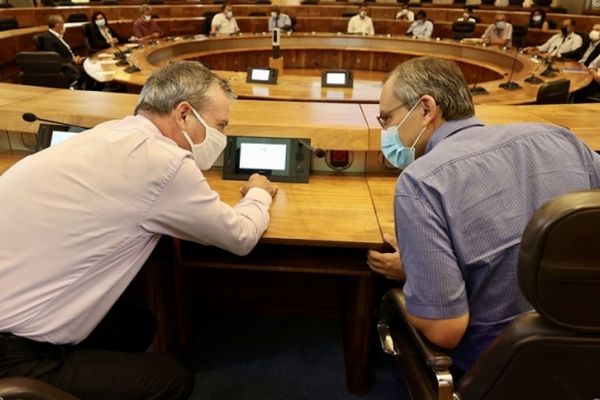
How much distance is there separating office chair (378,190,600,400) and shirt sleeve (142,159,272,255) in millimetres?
647

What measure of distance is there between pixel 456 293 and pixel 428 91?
19.0 inches

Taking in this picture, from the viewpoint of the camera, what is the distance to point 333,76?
4.22 m

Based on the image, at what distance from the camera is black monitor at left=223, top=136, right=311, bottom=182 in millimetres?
1748

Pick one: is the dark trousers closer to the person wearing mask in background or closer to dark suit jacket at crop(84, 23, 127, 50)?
the person wearing mask in background

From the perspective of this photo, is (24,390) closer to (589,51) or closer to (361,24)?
(589,51)

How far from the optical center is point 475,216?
91 cm

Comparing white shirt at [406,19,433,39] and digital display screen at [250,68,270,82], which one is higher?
white shirt at [406,19,433,39]

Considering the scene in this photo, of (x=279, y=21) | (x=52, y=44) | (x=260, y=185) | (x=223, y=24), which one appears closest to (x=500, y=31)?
(x=279, y=21)

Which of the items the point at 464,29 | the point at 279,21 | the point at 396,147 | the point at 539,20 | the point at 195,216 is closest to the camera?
the point at 195,216

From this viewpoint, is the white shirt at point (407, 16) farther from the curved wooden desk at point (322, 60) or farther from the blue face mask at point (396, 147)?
the blue face mask at point (396, 147)

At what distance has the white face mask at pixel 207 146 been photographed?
4.12ft

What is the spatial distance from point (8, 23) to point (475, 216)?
8.27 m

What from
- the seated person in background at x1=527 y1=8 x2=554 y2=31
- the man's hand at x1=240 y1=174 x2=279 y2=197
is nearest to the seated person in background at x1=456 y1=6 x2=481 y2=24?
the seated person in background at x1=527 y1=8 x2=554 y2=31

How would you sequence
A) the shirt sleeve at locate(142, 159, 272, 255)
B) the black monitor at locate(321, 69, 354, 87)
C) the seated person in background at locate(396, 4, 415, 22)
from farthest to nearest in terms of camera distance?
the seated person in background at locate(396, 4, 415, 22), the black monitor at locate(321, 69, 354, 87), the shirt sleeve at locate(142, 159, 272, 255)
